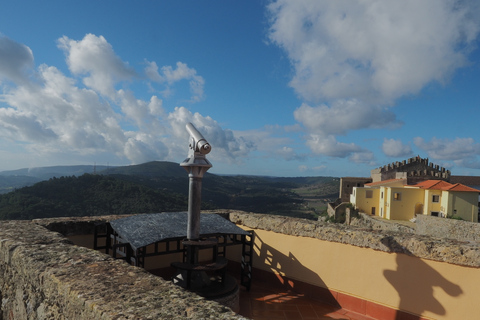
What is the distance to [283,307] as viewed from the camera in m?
4.26

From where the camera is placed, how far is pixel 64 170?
16175 centimetres

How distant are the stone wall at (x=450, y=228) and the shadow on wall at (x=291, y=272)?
54.5 feet

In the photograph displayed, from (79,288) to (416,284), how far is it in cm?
377

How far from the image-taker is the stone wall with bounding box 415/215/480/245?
19.1m

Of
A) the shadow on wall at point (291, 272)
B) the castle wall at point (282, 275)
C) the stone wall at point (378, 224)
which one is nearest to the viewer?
the castle wall at point (282, 275)

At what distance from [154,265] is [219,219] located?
4.61 feet

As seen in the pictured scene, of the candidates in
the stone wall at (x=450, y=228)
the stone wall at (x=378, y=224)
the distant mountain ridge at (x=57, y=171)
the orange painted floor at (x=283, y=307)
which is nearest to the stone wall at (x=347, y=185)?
the stone wall at (x=378, y=224)

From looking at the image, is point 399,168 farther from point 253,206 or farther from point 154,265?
point 154,265

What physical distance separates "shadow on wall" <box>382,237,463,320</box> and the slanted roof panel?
85.6 inches

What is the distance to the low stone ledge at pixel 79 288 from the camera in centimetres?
164

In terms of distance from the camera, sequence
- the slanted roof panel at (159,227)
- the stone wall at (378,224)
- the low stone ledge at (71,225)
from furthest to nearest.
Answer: the stone wall at (378,224)
the low stone ledge at (71,225)
the slanted roof panel at (159,227)

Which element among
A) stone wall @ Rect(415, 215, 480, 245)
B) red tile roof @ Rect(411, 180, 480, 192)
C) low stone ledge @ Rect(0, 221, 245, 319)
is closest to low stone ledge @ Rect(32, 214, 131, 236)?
low stone ledge @ Rect(0, 221, 245, 319)

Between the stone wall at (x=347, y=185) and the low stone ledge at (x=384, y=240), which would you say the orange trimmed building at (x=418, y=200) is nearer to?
the stone wall at (x=347, y=185)

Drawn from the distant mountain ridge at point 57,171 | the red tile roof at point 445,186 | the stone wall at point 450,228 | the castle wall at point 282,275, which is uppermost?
the red tile roof at point 445,186
